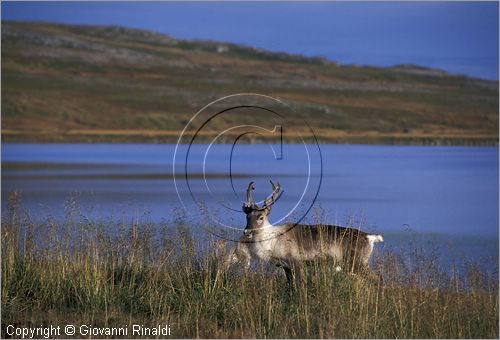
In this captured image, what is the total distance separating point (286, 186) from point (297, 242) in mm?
17097

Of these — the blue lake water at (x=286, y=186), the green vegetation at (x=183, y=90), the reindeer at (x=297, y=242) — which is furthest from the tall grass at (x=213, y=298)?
the green vegetation at (x=183, y=90)

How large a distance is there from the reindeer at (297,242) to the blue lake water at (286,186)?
0.61 m

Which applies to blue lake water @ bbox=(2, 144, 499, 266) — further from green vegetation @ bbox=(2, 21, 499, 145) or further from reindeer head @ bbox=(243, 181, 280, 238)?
green vegetation @ bbox=(2, 21, 499, 145)

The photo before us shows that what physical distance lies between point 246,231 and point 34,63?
92.2m

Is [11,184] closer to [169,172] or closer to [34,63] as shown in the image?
[169,172]

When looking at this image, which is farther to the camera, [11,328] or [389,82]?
[389,82]

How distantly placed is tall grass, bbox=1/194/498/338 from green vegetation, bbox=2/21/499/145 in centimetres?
4818

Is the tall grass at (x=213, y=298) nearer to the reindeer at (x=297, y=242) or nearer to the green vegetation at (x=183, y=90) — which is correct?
the reindeer at (x=297, y=242)

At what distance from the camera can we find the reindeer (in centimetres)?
880

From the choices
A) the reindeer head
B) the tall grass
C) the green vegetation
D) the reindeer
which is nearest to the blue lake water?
the reindeer

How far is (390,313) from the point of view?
27.7 feet

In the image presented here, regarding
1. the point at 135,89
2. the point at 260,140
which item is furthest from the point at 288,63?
the point at 260,140

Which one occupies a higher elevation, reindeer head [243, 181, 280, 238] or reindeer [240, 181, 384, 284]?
reindeer head [243, 181, 280, 238]

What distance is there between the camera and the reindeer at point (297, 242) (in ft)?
28.9
